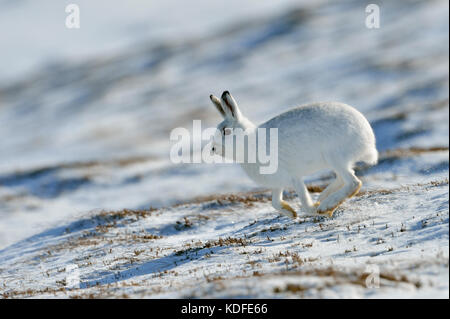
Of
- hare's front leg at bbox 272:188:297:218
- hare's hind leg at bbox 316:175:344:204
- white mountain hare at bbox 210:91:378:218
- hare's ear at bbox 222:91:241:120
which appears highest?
hare's ear at bbox 222:91:241:120

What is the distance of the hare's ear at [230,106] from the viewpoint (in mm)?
11602

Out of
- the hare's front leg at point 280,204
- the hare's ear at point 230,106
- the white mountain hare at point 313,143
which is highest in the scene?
the hare's ear at point 230,106

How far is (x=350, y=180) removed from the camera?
38.5ft

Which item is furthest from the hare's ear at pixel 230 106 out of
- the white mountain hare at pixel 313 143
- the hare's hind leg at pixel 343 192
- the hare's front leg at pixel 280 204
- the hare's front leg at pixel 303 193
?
the hare's hind leg at pixel 343 192

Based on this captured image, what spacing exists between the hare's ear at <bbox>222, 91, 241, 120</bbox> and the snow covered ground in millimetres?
2868

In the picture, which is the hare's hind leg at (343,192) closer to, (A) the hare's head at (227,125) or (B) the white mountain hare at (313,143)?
(B) the white mountain hare at (313,143)

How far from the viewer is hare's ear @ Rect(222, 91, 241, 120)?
38.1 ft

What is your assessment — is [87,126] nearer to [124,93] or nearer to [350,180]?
[124,93]

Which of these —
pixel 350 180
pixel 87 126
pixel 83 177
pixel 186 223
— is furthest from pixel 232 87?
pixel 350 180

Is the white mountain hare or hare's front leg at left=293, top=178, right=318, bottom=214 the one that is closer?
the white mountain hare

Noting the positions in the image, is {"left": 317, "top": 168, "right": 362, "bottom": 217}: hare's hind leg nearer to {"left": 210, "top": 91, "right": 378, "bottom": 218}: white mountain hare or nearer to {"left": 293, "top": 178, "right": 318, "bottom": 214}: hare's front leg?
{"left": 210, "top": 91, "right": 378, "bottom": 218}: white mountain hare

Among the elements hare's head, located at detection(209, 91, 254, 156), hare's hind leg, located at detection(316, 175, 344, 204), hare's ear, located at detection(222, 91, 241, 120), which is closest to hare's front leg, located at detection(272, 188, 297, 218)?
hare's hind leg, located at detection(316, 175, 344, 204)

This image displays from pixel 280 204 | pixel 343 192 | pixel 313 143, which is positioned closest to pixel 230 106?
pixel 313 143
